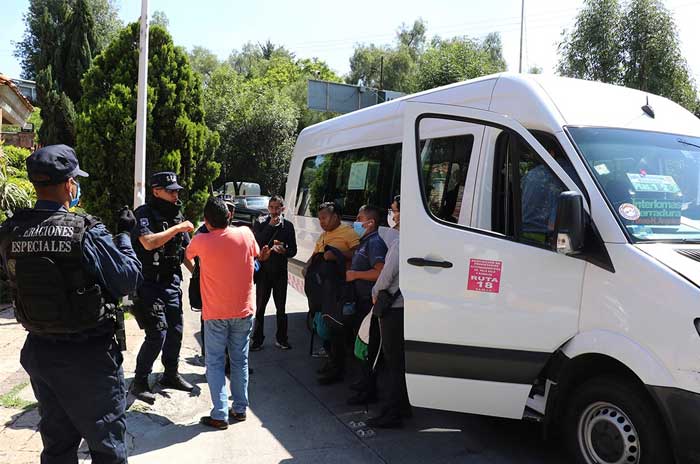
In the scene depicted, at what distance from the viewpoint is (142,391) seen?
489cm

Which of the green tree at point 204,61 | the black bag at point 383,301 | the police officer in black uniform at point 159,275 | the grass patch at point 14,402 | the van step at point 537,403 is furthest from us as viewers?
the green tree at point 204,61

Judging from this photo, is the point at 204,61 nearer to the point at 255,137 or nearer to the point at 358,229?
the point at 255,137

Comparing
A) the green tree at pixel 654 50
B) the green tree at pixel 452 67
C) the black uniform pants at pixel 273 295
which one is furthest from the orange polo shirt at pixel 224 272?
the green tree at pixel 452 67

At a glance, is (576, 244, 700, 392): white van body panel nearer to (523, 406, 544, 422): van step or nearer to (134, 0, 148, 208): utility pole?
(523, 406, 544, 422): van step

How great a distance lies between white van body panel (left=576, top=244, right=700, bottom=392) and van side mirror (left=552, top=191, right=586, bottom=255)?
0.19m

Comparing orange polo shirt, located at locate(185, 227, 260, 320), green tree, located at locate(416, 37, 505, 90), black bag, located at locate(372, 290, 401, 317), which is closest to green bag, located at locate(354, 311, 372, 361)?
black bag, located at locate(372, 290, 401, 317)

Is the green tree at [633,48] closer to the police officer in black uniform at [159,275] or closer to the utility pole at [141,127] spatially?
the utility pole at [141,127]

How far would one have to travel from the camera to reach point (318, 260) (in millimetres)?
5754

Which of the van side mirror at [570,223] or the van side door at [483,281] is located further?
the van side door at [483,281]

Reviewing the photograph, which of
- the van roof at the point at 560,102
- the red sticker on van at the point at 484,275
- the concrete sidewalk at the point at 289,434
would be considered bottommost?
the concrete sidewalk at the point at 289,434

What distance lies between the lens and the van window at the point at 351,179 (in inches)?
242

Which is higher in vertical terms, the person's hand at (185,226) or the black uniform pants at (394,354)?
the person's hand at (185,226)

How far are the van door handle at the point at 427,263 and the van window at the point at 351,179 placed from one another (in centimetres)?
210

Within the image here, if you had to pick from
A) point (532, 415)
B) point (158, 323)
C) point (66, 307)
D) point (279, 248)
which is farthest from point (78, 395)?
point (279, 248)
